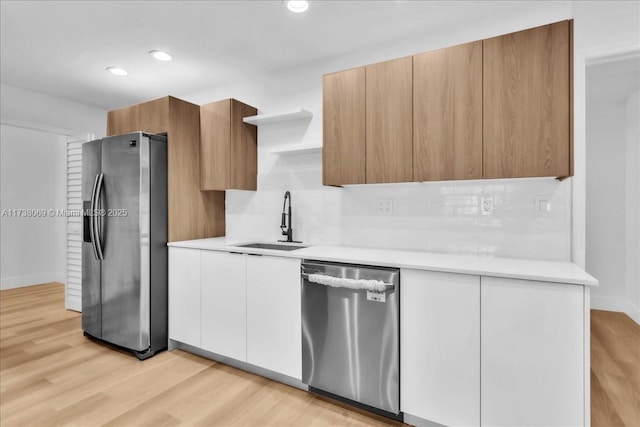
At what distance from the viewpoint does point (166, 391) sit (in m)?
2.20

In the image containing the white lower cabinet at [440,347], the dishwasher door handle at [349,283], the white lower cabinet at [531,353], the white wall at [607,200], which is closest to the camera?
the white lower cabinet at [531,353]

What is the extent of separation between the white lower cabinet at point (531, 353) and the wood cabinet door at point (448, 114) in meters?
0.74

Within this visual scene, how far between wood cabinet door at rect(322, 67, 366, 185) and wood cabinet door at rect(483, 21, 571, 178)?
2.56 ft

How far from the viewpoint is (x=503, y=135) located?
6.16 feet

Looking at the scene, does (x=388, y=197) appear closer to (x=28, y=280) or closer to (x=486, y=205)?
(x=486, y=205)

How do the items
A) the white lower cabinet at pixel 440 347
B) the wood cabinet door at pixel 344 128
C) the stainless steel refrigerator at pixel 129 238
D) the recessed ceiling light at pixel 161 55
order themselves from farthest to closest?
the recessed ceiling light at pixel 161 55, the stainless steel refrigerator at pixel 129 238, the wood cabinet door at pixel 344 128, the white lower cabinet at pixel 440 347

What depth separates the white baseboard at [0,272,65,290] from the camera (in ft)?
15.8

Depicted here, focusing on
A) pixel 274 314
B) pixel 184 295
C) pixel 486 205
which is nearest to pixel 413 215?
pixel 486 205

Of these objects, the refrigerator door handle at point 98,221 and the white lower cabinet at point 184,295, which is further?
the refrigerator door handle at point 98,221

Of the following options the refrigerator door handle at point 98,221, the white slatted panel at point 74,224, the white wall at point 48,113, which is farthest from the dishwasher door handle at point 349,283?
the white wall at point 48,113

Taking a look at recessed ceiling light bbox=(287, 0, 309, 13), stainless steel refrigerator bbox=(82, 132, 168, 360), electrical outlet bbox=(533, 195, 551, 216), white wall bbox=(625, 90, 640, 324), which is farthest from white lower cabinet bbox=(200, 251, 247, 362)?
white wall bbox=(625, 90, 640, 324)

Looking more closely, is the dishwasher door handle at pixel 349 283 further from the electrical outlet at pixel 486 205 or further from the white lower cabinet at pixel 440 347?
the electrical outlet at pixel 486 205

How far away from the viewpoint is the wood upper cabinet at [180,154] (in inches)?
113

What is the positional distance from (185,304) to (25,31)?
95.0 inches
